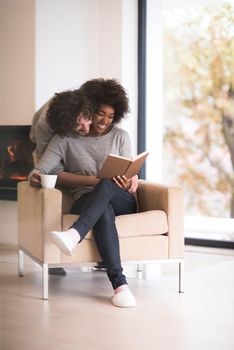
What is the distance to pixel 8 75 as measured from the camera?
0.68m

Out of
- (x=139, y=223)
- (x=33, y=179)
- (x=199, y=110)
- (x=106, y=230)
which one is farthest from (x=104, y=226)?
(x=199, y=110)

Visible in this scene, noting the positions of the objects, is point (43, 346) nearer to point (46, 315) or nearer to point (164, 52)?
point (46, 315)

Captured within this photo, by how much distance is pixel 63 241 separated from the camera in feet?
5.21

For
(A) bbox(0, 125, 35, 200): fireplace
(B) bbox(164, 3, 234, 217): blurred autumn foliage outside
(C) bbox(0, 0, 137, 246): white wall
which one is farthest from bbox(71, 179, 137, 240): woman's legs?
(B) bbox(164, 3, 234, 217): blurred autumn foliage outside

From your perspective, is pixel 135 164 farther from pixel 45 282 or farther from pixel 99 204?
pixel 45 282

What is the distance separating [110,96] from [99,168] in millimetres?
223

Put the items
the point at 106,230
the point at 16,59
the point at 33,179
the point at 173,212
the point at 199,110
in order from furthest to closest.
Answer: the point at 199,110 < the point at 173,212 < the point at 106,230 < the point at 33,179 < the point at 16,59

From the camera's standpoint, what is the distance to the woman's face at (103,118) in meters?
1.86

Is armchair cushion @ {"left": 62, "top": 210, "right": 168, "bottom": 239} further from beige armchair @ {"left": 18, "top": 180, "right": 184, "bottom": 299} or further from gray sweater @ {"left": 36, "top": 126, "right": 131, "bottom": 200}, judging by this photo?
gray sweater @ {"left": 36, "top": 126, "right": 131, "bottom": 200}

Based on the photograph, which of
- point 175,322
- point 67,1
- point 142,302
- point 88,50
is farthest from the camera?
point 142,302

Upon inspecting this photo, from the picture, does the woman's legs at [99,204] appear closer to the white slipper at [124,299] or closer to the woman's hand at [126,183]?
the woman's hand at [126,183]

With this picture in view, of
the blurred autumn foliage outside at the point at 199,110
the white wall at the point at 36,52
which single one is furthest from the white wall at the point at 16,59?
the blurred autumn foliage outside at the point at 199,110

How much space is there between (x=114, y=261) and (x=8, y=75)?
42.6 inches

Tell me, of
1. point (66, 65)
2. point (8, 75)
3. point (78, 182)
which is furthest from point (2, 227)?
point (78, 182)
